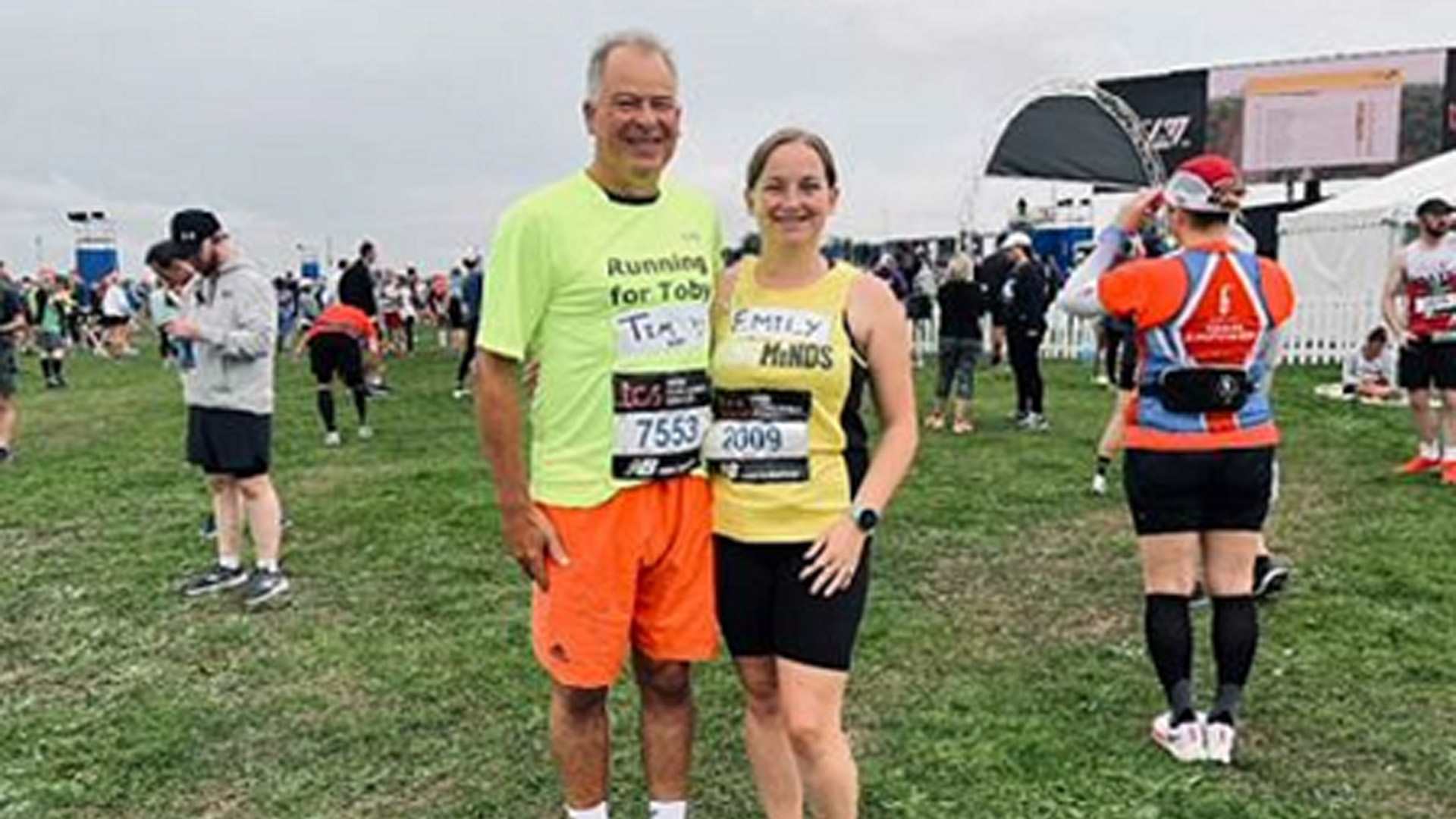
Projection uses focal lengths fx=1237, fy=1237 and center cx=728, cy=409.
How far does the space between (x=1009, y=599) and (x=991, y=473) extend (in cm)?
340

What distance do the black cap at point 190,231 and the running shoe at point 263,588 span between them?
1546mm

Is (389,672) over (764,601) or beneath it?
beneath

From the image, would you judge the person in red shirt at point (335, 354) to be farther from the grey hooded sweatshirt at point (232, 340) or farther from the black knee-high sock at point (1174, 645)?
the black knee-high sock at point (1174, 645)

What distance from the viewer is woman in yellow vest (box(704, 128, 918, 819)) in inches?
107

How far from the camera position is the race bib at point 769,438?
272 centimetres

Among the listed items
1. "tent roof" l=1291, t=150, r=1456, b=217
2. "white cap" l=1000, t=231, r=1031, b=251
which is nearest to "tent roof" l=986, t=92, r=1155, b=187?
"tent roof" l=1291, t=150, r=1456, b=217

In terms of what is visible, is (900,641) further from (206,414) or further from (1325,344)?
(1325,344)

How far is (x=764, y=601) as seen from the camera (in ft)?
9.16

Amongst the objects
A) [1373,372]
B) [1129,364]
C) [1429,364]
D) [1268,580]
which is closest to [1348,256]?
[1373,372]

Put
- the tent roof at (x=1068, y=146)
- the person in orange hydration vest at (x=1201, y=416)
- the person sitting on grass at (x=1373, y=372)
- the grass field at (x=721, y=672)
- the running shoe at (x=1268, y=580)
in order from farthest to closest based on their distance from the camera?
the tent roof at (x=1068, y=146) → the person sitting on grass at (x=1373, y=372) → the running shoe at (x=1268, y=580) → the grass field at (x=721, y=672) → the person in orange hydration vest at (x=1201, y=416)

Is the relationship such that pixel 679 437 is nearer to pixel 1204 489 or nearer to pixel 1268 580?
pixel 1204 489

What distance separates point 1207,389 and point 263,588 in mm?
4343

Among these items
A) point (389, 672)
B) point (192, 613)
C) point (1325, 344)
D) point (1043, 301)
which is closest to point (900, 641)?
point (389, 672)

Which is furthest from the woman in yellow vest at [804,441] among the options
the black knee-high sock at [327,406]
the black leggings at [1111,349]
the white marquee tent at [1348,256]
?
the white marquee tent at [1348,256]
